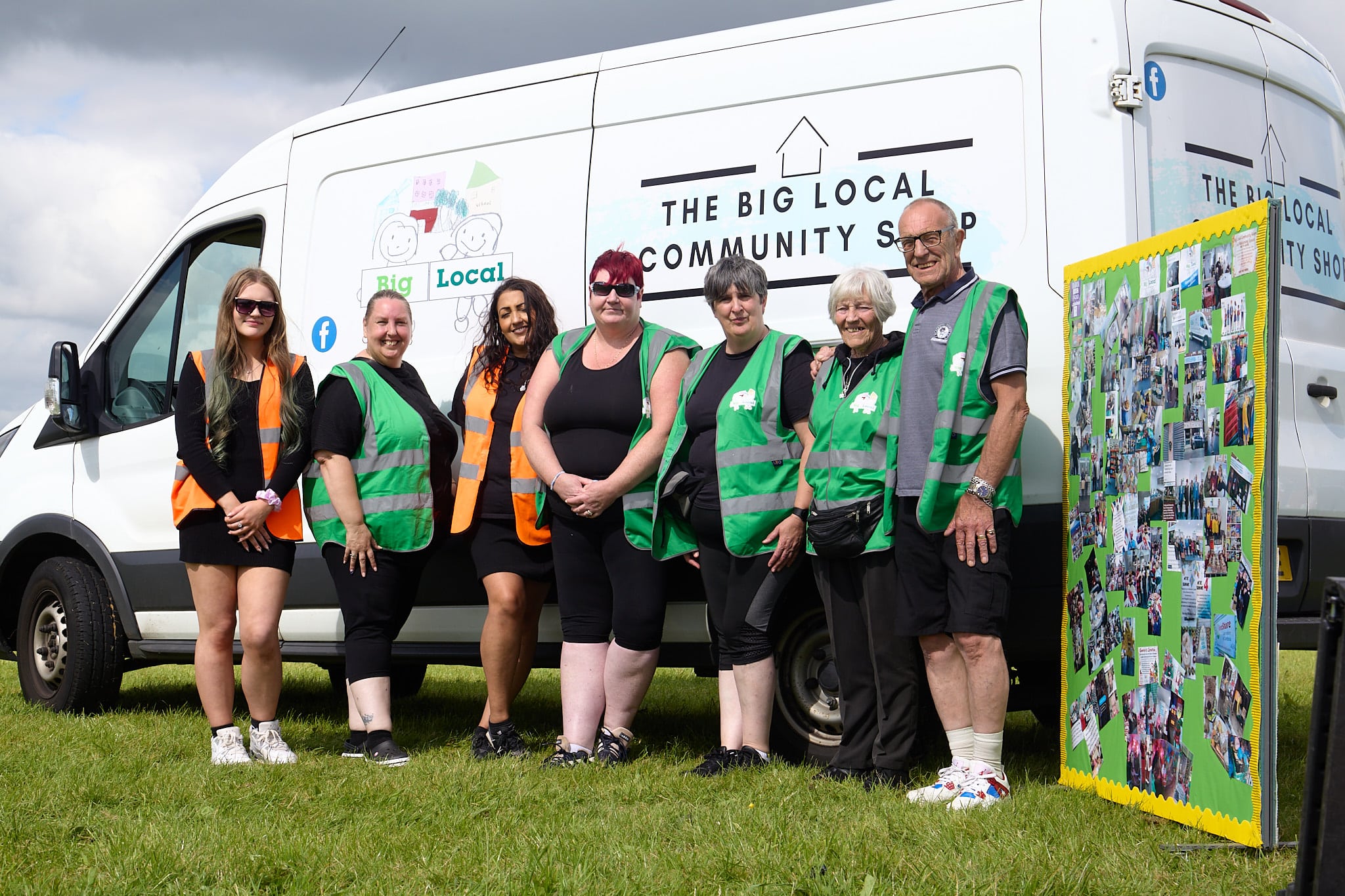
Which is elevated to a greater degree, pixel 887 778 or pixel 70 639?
pixel 70 639

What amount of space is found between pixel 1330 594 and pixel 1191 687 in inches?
40.7

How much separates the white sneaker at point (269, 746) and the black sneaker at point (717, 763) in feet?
4.97

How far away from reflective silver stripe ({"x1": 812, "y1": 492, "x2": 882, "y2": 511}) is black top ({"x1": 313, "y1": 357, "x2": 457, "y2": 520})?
1.65 meters

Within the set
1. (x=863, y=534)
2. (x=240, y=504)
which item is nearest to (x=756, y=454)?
(x=863, y=534)

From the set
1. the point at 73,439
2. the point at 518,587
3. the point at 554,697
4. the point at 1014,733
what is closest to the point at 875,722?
the point at 518,587

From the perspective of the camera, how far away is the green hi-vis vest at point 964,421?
369 centimetres

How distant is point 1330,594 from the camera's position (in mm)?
2355

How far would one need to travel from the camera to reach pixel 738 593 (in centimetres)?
421

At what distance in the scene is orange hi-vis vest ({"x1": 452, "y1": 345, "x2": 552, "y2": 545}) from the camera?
183 inches

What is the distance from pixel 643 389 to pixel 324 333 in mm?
1765

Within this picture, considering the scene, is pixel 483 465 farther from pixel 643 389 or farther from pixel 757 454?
pixel 757 454

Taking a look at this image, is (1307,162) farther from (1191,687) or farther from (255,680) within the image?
(255,680)

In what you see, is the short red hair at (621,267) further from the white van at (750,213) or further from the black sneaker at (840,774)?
the black sneaker at (840,774)

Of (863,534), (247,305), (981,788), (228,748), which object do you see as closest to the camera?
(981,788)
